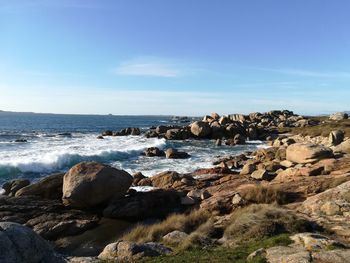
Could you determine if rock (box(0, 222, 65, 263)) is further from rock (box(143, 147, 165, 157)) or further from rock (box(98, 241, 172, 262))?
rock (box(143, 147, 165, 157))

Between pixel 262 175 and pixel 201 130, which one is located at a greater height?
pixel 201 130

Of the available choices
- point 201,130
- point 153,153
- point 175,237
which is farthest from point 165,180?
point 201,130

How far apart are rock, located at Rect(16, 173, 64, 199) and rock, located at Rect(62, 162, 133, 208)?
1.25m

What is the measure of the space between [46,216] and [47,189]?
10.4ft

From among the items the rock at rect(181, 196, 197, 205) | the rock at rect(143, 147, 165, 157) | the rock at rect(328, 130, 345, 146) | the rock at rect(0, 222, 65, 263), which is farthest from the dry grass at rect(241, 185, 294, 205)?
the rock at rect(143, 147, 165, 157)

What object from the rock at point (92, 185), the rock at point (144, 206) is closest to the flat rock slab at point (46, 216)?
the rock at point (92, 185)

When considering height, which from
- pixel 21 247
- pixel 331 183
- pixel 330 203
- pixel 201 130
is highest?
pixel 21 247

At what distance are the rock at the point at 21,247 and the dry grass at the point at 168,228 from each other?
6.89 m

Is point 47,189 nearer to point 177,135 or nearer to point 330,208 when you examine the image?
point 330,208

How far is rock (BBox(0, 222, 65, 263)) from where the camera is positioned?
6.46 metres

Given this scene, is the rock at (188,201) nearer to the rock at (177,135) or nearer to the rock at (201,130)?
the rock at (177,135)

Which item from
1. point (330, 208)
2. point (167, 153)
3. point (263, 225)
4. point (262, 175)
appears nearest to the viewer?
point (263, 225)

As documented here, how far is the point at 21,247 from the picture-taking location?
22.0 ft

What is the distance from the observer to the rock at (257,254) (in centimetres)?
955
